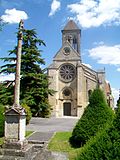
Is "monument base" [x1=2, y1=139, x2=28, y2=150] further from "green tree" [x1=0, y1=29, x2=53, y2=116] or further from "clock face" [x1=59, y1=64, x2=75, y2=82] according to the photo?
"clock face" [x1=59, y1=64, x2=75, y2=82]

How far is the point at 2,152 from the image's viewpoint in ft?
41.2

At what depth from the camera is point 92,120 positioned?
49.6 ft

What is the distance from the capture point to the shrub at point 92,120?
14867 millimetres

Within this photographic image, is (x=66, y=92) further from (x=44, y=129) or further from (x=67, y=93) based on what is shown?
(x=44, y=129)

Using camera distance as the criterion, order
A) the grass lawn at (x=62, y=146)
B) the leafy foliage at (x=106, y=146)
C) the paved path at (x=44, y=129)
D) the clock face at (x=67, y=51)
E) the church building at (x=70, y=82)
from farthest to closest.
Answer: the clock face at (x=67, y=51) → the church building at (x=70, y=82) → the paved path at (x=44, y=129) → the grass lawn at (x=62, y=146) → the leafy foliage at (x=106, y=146)

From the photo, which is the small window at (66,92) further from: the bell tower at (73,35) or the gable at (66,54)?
the bell tower at (73,35)

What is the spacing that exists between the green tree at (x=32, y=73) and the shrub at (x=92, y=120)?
1404 centimetres

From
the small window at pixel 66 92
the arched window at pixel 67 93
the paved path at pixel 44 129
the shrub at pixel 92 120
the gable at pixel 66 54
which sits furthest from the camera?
the gable at pixel 66 54

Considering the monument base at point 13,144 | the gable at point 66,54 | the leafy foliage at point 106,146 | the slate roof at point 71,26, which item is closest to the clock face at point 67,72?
the gable at point 66,54

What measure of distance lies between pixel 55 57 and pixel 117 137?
46192 mm

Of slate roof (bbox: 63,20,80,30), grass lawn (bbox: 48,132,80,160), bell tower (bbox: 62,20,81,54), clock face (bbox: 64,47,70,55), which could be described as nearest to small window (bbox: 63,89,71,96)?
clock face (bbox: 64,47,70,55)

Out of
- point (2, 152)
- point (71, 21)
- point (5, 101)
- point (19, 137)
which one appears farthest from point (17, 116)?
point (71, 21)

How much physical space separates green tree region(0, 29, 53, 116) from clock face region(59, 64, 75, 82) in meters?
18.3

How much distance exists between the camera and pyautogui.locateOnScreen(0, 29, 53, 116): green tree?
29.5 metres
